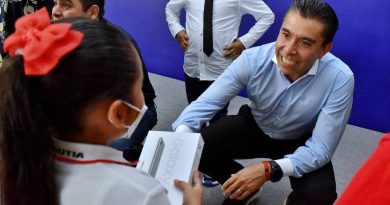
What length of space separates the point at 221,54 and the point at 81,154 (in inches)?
55.1

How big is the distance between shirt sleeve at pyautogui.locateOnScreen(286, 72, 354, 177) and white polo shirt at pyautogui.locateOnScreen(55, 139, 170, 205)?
0.78 m

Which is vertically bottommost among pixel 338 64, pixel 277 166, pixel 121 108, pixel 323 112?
pixel 277 166

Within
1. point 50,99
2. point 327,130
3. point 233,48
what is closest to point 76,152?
point 50,99

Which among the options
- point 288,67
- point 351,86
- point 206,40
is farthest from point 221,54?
point 351,86

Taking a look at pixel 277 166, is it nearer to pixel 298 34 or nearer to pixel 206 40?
pixel 298 34

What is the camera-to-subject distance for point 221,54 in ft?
6.60

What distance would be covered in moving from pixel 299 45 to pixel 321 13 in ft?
0.43

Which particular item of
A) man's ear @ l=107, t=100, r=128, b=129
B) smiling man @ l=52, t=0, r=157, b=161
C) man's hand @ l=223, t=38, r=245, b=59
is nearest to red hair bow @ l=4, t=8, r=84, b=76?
man's ear @ l=107, t=100, r=128, b=129

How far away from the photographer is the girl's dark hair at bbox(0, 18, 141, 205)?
0.64 metres

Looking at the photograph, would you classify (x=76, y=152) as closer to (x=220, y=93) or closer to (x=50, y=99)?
(x=50, y=99)

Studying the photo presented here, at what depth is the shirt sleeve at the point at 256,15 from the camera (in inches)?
77.8

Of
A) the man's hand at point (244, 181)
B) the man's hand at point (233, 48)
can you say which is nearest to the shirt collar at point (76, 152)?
the man's hand at point (244, 181)

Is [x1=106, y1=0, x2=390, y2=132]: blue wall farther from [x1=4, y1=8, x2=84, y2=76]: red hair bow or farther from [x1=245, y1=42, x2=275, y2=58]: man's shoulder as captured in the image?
[x1=4, y1=8, x2=84, y2=76]: red hair bow

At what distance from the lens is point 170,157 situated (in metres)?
1.16
